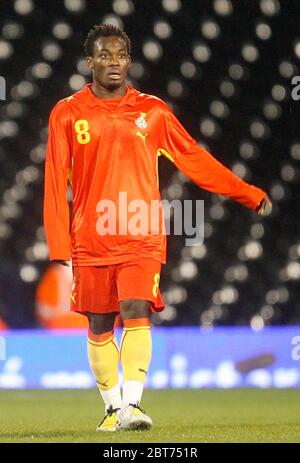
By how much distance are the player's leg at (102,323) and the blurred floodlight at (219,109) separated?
1172cm

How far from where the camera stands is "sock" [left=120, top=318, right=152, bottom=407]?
5141 mm

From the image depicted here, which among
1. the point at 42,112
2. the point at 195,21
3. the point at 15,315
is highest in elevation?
the point at 195,21

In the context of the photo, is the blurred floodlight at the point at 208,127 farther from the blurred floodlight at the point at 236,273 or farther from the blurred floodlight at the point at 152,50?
the blurred floodlight at the point at 236,273

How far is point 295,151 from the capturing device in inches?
685

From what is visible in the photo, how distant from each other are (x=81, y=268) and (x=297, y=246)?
13790 mm

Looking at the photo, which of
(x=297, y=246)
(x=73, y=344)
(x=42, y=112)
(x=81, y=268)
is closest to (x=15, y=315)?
(x=42, y=112)

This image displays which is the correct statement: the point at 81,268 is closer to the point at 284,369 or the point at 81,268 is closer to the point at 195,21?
the point at 284,369

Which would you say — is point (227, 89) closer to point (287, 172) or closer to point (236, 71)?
point (236, 71)

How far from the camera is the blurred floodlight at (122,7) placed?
15308mm

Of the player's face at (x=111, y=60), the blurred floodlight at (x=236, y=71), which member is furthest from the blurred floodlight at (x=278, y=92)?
the player's face at (x=111, y=60)

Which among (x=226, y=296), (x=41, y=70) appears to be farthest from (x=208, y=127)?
(x=226, y=296)

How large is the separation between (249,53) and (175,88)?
138cm

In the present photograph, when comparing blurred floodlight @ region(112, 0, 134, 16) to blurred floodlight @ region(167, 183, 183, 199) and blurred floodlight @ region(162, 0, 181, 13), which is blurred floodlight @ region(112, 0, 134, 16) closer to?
blurred floodlight @ region(162, 0, 181, 13)

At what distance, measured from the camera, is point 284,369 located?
36.4 ft
